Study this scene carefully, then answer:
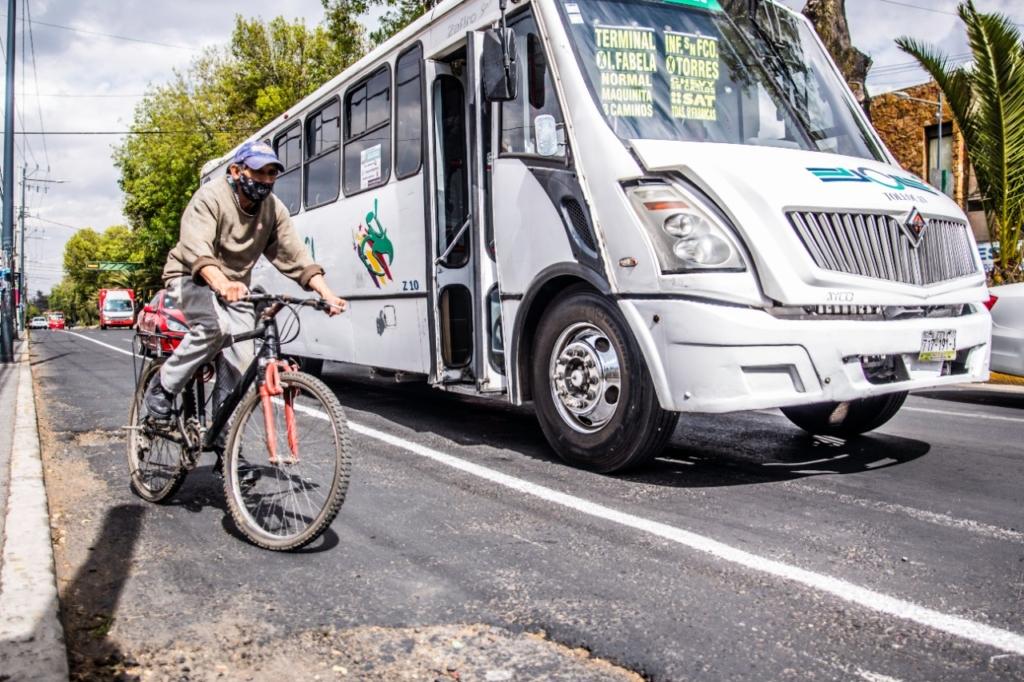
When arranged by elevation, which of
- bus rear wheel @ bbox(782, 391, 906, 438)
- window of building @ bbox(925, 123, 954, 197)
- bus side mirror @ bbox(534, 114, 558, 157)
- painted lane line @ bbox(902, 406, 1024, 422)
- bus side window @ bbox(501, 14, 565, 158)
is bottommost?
painted lane line @ bbox(902, 406, 1024, 422)

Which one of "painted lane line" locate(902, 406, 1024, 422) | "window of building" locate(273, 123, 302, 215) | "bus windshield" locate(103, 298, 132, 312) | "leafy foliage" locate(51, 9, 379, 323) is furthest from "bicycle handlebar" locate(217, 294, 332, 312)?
"bus windshield" locate(103, 298, 132, 312)

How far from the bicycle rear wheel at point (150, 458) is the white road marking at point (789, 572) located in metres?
1.17

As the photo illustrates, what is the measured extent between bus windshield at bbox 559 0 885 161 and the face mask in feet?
6.50

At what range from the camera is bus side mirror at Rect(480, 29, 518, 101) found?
18.4 ft

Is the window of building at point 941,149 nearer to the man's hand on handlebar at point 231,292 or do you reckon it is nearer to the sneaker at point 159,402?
the sneaker at point 159,402

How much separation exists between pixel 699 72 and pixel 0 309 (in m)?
22.0

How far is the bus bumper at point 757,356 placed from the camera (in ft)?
15.3

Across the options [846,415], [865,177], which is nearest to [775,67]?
[865,177]

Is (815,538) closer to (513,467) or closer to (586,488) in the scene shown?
(586,488)

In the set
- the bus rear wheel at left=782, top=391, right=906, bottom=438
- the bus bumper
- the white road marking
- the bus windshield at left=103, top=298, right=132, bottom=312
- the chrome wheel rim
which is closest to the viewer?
the white road marking

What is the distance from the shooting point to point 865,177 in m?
5.28

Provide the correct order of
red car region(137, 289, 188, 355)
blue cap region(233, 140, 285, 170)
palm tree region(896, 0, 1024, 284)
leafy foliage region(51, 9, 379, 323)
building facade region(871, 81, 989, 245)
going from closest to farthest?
blue cap region(233, 140, 285, 170) < red car region(137, 289, 188, 355) < palm tree region(896, 0, 1024, 284) < building facade region(871, 81, 989, 245) < leafy foliage region(51, 9, 379, 323)

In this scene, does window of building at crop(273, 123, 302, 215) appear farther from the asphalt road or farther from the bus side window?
the bus side window

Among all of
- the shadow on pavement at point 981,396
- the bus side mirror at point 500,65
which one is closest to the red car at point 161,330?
the bus side mirror at point 500,65
